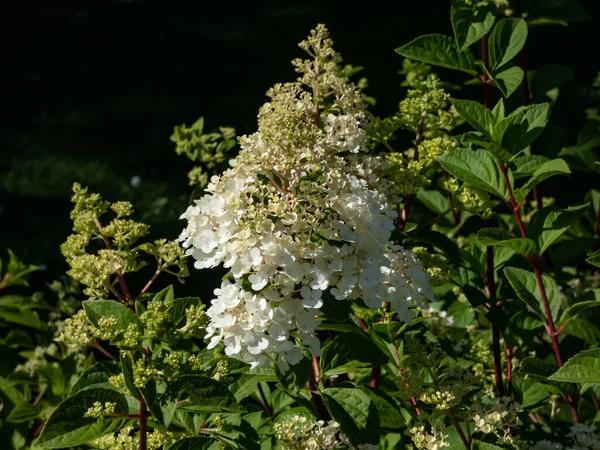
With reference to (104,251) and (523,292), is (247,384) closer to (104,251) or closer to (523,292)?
(104,251)

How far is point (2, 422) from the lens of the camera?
2.42 m

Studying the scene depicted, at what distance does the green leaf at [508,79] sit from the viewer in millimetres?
1926

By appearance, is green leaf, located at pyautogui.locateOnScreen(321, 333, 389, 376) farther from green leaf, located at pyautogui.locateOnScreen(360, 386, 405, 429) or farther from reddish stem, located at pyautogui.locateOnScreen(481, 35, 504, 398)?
reddish stem, located at pyautogui.locateOnScreen(481, 35, 504, 398)

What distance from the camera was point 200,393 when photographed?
60.4 inches

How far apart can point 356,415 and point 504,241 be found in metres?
0.52

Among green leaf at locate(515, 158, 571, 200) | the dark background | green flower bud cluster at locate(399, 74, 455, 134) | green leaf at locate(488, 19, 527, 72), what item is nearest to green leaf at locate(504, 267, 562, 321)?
green leaf at locate(515, 158, 571, 200)

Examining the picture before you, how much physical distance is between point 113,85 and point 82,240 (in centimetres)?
490

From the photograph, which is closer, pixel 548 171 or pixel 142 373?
pixel 142 373

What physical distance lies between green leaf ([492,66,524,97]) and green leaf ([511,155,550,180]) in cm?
18

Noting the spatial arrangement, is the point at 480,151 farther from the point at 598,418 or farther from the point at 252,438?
the point at 252,438

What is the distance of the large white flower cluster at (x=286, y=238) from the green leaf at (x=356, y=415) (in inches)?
6.8

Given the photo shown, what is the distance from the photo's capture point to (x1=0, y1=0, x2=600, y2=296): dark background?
17.2 feet

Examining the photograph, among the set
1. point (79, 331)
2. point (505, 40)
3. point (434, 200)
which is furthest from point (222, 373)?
point (434, 200)

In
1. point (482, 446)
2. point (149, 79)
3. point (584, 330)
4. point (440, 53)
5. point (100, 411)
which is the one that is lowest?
point (482, 446)
